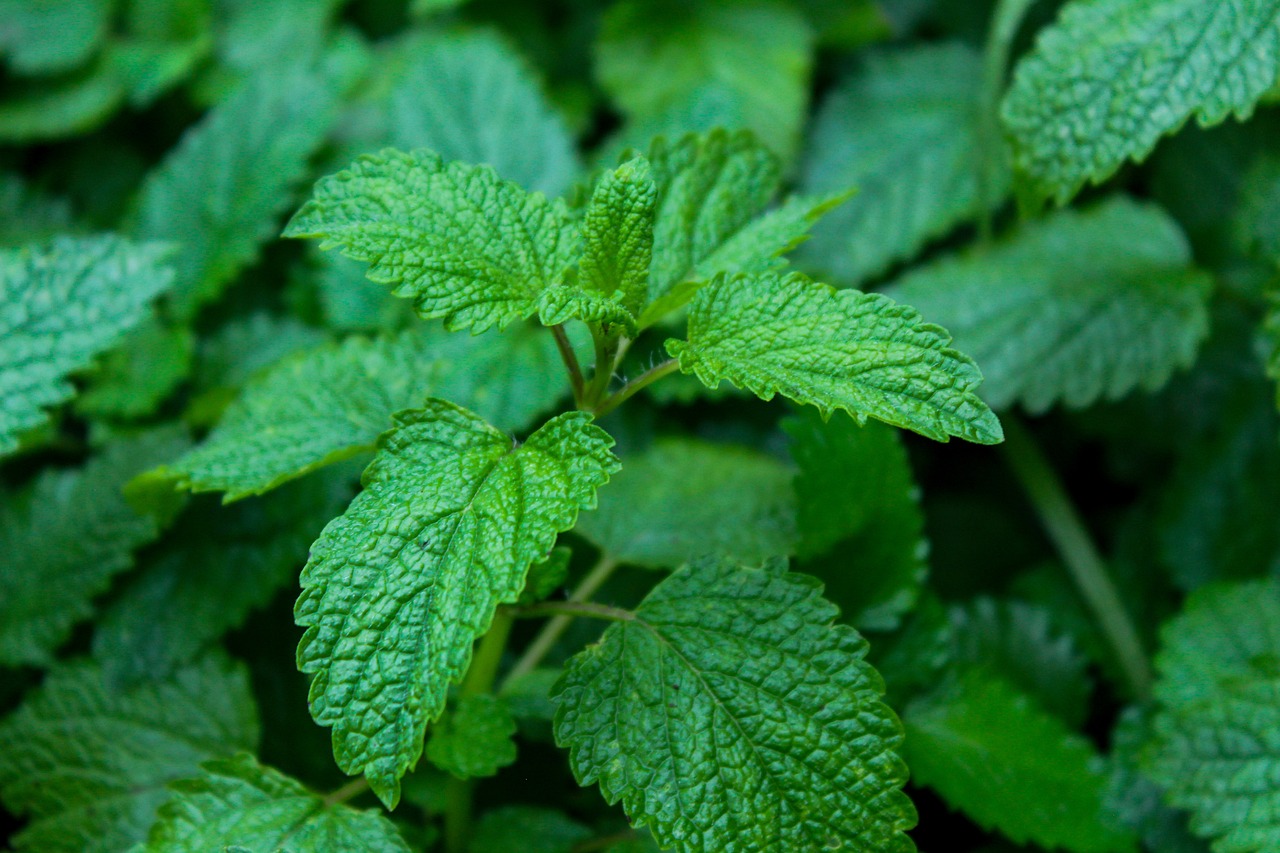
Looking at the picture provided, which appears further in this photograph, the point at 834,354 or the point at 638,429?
the point at 638,429

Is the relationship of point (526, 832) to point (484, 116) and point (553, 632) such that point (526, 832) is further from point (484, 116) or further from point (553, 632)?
point (484, 116)

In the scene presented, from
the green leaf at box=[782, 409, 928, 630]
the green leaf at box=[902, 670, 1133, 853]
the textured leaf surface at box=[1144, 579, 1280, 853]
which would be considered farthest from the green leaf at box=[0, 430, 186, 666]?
the textured leaf surface at box=[1144, 579, 1280, 853]

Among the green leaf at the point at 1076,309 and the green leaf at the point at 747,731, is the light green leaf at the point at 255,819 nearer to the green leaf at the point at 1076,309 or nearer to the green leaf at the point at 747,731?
the green leaf at the point at 747,731

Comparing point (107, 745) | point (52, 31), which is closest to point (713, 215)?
point (107, 745)

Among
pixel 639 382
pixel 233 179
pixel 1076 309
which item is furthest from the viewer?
pixel 233 179

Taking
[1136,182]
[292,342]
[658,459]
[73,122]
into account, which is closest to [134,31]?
[73,122]
